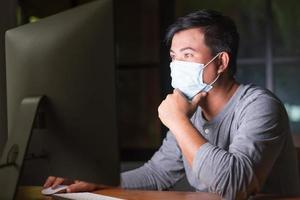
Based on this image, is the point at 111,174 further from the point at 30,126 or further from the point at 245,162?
the point at 245,162

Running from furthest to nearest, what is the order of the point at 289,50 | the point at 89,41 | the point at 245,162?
1. the point at 289,50
2. the point at 245,162
3. the point at 89,41

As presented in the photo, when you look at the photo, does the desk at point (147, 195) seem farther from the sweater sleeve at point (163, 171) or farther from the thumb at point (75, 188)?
the sweater sleeve at point (163, 171)

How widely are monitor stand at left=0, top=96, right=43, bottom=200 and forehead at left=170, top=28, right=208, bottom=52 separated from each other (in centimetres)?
50

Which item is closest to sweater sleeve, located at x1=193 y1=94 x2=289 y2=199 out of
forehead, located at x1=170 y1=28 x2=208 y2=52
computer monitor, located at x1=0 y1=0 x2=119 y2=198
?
forehead, located at x1=170 y1=28 x2=208 y2=52

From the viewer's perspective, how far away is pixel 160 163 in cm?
146

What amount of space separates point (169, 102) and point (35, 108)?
40 centimetres

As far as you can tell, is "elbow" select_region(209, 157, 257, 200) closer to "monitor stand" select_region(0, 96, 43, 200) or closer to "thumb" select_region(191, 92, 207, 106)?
"thumb" select_region(191, 92, 207, 106)

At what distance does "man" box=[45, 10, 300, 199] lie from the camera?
45.4 inches

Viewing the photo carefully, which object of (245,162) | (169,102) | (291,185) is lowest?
(291,185)

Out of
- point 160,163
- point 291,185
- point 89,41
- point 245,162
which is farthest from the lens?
point 160,163

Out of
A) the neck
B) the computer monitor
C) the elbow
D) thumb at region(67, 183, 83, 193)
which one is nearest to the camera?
the computer monitor

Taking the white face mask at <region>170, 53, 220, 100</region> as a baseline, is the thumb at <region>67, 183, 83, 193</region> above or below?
below

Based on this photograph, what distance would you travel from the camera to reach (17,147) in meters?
0.95

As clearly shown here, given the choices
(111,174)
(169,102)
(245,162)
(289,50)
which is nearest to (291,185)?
(245,162)
